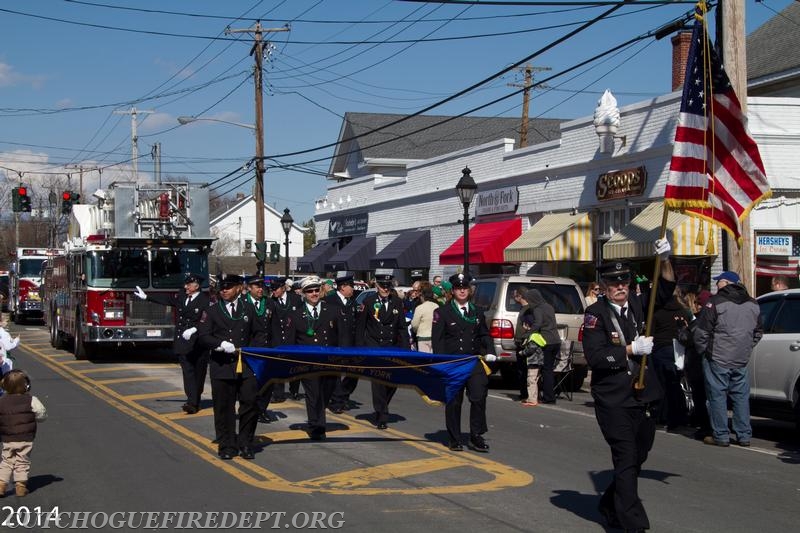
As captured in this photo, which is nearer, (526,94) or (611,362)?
(611,362)

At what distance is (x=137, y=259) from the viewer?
2216 centimetres

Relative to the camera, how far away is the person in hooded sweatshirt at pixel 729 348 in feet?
37.4

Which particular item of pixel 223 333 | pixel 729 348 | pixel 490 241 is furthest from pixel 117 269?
pixel 729 348

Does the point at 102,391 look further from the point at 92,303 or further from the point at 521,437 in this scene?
the point at 521,437

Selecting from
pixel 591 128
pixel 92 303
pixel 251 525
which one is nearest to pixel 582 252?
pixel 591 128

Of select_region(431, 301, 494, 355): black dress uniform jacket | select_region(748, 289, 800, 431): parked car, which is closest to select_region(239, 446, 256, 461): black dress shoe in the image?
select_region(431, 301, 494, 355): black dress uniform jacket

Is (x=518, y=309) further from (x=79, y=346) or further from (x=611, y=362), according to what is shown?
(x=79, y=346)

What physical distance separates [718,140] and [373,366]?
486 cm

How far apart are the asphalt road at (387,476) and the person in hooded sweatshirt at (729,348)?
0.37 m

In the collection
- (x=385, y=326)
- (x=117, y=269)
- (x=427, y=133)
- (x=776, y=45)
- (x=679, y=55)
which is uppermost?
(x=427, y=133)

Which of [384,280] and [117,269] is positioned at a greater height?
[117,269]

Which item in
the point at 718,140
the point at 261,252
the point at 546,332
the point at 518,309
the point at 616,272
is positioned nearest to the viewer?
the point at 616,272

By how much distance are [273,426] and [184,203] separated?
436 inches

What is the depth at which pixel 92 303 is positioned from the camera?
21.8 meters
